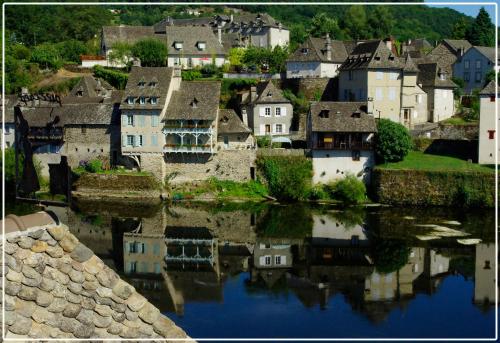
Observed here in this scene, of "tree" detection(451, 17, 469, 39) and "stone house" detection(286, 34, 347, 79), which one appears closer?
"stone house" detection(286, 34, 347, 79)

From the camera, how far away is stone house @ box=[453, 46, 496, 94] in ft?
201

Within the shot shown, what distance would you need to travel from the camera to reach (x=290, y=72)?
5953 cm

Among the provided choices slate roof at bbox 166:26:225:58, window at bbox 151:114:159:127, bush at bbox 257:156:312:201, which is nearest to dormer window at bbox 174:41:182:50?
slate roof at bbox 166:26:225:58

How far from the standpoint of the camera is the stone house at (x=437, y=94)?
177ft

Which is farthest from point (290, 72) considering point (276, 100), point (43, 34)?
point (43, 34)

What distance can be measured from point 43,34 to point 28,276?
79.0 meters

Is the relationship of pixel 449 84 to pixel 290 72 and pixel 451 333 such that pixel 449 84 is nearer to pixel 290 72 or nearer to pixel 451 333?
pixel 290 72

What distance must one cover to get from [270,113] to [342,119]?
6.40 meters

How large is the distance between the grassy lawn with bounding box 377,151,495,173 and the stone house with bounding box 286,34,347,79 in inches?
600

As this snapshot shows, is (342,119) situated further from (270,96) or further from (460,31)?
(460,31)

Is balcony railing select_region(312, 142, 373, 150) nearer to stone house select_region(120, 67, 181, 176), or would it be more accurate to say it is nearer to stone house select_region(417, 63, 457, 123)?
stone house select_region(120, 67, 181, 176)

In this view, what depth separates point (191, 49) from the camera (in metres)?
65.3

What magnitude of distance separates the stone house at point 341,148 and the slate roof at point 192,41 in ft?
72.6

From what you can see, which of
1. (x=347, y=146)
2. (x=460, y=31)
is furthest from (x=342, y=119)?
(x=460, y=31)
